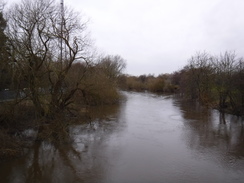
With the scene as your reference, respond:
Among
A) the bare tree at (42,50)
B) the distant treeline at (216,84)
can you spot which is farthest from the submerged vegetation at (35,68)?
the distant treeline at (216,84)

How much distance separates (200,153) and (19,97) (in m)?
10.3

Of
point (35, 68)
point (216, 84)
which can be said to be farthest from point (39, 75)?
point (216, 84)

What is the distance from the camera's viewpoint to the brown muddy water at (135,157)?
898 centimetres

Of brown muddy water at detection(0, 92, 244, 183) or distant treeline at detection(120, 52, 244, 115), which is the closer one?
brown muddy water at detection(0, 92, 244, 183)

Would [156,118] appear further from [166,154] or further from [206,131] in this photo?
[166,154]

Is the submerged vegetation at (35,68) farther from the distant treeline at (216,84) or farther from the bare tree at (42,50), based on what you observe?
the distant treeline at (216,84)

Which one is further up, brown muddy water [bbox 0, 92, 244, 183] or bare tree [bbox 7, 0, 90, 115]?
bare tree [bbox 7, 0, 90, 115]

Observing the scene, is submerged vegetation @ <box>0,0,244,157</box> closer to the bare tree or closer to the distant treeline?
the bare tree

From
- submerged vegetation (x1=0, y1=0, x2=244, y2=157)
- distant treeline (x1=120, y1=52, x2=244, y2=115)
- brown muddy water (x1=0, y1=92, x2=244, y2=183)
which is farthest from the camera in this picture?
distant treeline (x1=120, y1=52, x2=244, y2=115)

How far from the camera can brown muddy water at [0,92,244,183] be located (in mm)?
8984

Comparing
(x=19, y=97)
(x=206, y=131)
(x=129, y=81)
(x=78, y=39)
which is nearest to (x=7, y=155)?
(x=19, y=97)

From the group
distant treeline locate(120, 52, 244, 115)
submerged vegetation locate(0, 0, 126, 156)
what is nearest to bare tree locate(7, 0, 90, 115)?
submerged vegetation locate(0, 0, 126, 156)

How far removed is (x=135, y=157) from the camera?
431 inches

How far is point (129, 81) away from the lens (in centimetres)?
6112
